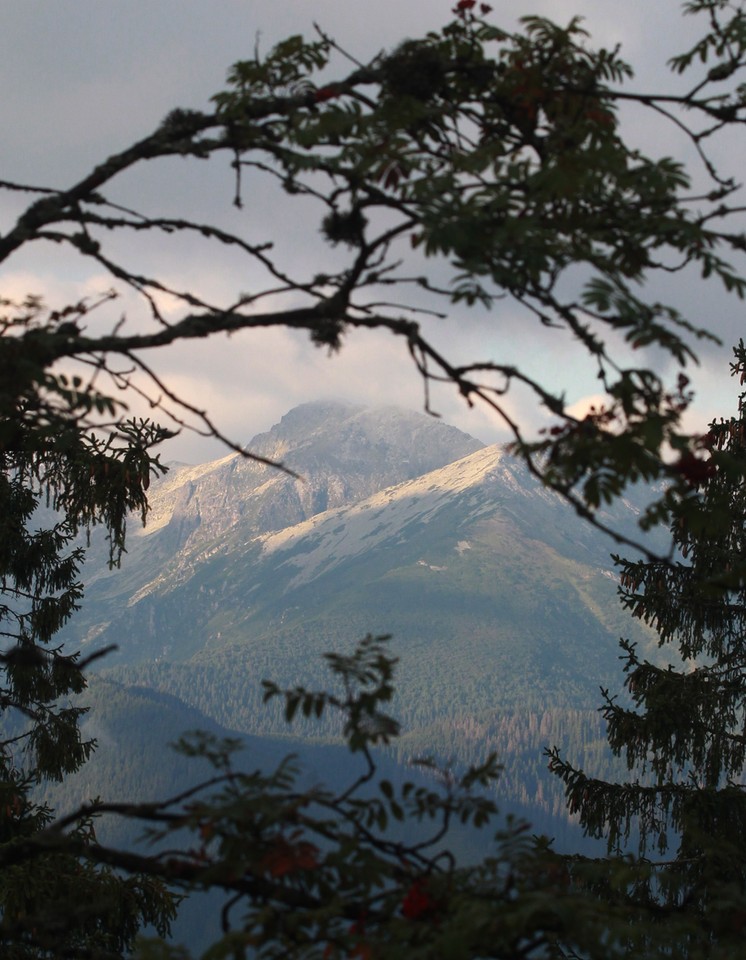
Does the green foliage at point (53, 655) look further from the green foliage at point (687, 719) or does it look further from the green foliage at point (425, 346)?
the green foliage at point (687, 719)

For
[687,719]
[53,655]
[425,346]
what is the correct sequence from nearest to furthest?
[425,346] → [53,655] → [687,719]

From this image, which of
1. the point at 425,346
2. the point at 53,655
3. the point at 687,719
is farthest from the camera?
the point at 687,719

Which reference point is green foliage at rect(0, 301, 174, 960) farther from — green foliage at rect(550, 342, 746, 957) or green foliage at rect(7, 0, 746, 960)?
green foliage at rect(550, 342, 746, 957)

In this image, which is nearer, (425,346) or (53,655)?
(425,346)

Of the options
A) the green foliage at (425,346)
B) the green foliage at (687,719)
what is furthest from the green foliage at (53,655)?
the green foliage at (687,719)

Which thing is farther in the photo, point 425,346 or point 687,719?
point 687,719

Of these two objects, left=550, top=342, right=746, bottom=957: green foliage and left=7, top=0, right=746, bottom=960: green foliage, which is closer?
left=7, top=0, right=746, bottom=960: green foliage

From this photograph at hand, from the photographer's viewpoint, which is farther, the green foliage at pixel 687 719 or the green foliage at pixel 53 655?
the green foliage at pixel 687 719

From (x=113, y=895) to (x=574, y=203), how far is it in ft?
23.5

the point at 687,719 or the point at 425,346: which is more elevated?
the point at 425,346

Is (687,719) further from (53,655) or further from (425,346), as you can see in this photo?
(425,346)

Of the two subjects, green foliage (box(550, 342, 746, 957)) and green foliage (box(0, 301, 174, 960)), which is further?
green foliage (box(550, 342, 746, 957))

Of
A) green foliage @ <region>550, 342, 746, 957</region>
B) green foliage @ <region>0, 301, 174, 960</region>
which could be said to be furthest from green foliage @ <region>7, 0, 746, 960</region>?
green foliage @ <region>550, 342, 746, 957</region>

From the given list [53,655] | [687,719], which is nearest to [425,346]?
[53,655]
